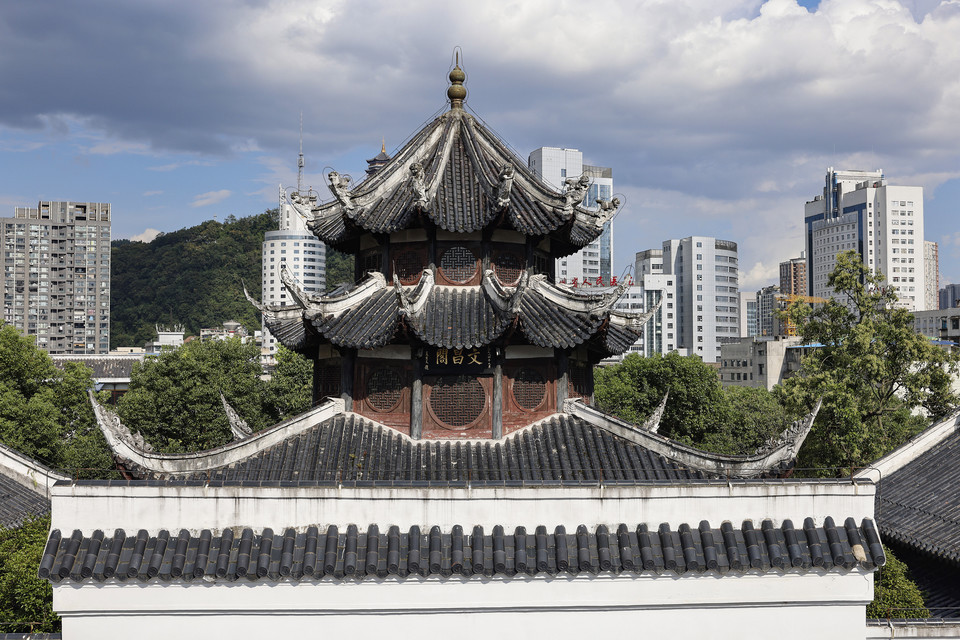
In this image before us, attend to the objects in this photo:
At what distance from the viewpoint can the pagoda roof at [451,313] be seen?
16500mm

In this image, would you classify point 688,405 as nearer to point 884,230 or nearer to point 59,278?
point 884,230

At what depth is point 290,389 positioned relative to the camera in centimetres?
5312

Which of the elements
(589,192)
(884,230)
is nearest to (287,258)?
(589,192)

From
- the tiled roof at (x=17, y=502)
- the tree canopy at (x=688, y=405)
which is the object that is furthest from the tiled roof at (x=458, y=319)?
the tree canopy at (x=688, y=405)

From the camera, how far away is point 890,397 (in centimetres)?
3141

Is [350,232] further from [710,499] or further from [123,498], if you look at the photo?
[710,499]

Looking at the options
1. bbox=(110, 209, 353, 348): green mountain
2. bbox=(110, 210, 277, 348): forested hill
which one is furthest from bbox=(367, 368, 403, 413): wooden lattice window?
bbox=(110, 209, 353, 348): green mountain

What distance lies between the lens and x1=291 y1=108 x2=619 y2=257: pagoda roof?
1764 cm

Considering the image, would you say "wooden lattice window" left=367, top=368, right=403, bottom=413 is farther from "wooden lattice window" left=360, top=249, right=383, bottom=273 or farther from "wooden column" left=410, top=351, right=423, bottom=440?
"wooden lattice window" left=360, top=249, right=383, bottom=273

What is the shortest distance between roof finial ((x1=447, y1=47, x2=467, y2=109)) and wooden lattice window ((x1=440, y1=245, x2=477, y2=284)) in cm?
461

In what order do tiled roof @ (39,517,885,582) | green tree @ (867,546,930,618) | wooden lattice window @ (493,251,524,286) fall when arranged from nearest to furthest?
tiled roof @ (39,517,885,582), green tree @ (867,546,930,618), wooden lattice window @ (493,251,524,286)

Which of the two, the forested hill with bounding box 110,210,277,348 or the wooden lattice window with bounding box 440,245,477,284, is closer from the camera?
the wooden lattice window with bounding box 440,245,477,284

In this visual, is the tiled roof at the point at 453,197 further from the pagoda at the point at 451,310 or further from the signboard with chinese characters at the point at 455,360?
the signboard with chinese characters at the point at 455,360

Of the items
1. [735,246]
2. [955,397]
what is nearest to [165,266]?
[735,246]
